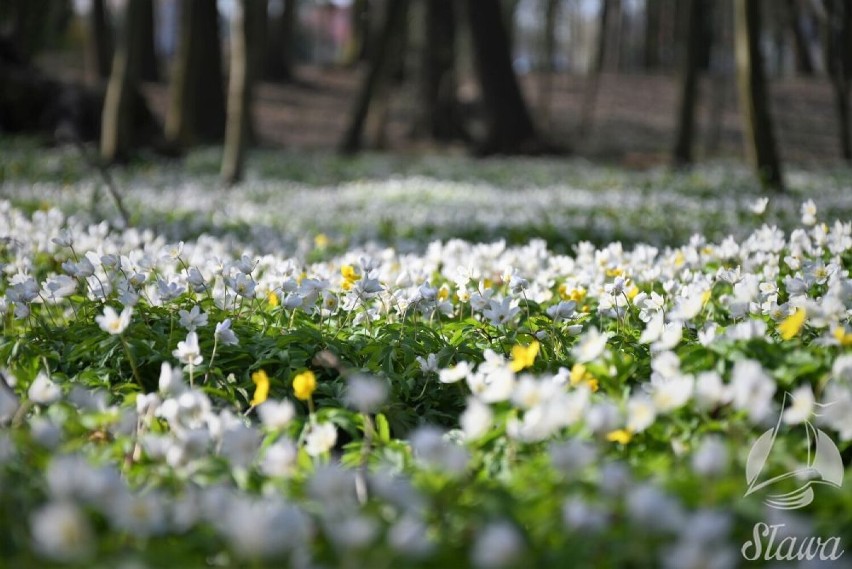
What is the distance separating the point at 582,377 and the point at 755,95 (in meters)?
7.51

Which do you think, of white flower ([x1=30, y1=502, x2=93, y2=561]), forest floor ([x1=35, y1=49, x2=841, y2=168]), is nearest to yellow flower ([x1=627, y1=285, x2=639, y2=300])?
white flower ([x1=30, y1=502, x2=93, y2=561])

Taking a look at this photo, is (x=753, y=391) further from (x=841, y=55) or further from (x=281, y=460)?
(x=841, y=55)

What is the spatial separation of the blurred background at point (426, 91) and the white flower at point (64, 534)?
15.8 ft

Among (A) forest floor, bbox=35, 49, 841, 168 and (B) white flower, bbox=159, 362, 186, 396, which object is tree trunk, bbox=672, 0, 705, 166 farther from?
(B) white flower, bbox=159, 362, 186, 396

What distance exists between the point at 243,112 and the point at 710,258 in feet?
22.7

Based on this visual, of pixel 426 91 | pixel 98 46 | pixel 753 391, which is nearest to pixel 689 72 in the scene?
pixel 426 91

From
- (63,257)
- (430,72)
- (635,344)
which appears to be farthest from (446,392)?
(430,72)

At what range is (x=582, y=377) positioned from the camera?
2252mm

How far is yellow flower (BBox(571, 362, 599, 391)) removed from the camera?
2137 mm

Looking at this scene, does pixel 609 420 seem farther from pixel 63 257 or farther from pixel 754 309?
pixel 63 257

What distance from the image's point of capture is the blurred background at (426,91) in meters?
10.5

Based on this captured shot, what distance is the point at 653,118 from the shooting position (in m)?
27.3

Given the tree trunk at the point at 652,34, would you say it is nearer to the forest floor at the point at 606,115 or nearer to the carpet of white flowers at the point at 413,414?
the forest floor at the point at 606,115

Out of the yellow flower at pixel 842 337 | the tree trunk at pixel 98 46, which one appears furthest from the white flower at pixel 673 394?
the tree trunk at pixel 98 46
